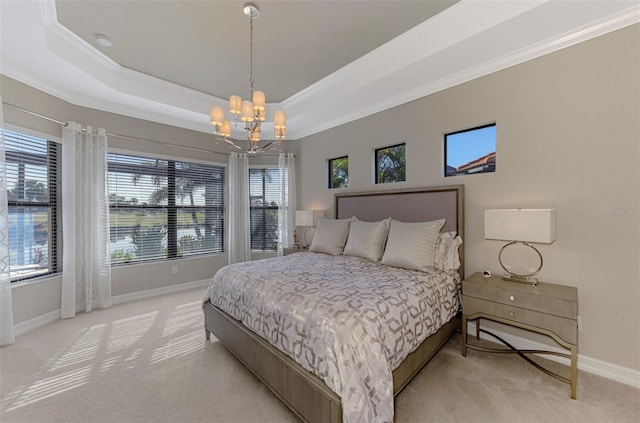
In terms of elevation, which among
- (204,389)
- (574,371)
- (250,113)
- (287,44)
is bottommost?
(204,389)

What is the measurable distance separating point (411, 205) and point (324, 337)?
2345 mm

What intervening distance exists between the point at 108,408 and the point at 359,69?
4007 mm

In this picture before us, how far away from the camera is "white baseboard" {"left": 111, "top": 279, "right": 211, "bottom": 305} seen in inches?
163

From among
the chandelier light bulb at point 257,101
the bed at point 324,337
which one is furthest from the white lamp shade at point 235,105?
the bed at point 324,337

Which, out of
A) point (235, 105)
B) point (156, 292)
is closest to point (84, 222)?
point (156, 292)

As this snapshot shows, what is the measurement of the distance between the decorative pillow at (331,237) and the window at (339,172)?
1.02m

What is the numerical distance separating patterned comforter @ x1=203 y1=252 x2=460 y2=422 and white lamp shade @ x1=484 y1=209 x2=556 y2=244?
24.8 inches

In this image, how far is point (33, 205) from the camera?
3.34m

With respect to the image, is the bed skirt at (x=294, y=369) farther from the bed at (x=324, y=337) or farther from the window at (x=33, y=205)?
the window at (x=33, y=205)

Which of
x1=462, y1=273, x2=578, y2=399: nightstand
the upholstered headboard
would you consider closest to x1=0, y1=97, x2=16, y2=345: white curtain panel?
the upholstered headboard

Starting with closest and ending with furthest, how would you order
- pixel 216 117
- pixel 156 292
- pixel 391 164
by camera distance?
pixel 216 117
pixel 391 164
pixel 156 292

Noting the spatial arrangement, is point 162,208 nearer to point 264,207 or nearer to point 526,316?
point 264,207

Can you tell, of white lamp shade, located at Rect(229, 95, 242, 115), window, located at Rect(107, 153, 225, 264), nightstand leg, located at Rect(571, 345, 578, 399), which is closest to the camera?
nightstand leg, located at Rect(571, 345, 578, 399)

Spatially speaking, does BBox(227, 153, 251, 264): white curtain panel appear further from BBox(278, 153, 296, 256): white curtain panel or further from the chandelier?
the chandelier
